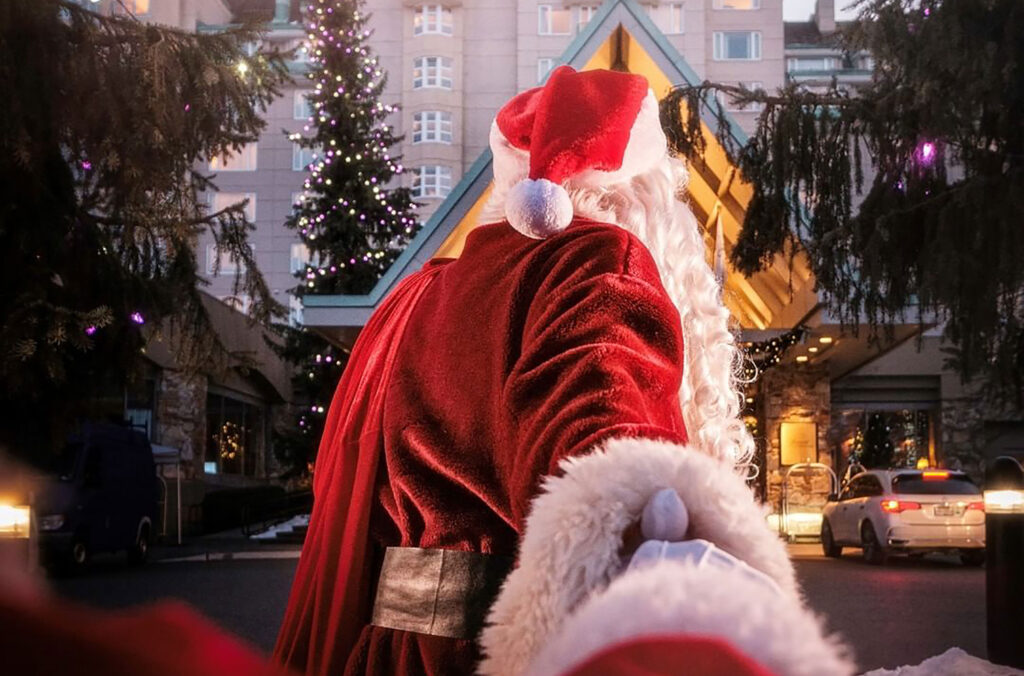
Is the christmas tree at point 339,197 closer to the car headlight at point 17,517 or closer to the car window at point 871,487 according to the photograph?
the car window at point 871,487

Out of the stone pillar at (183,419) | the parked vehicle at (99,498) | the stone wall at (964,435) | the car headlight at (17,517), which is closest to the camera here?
the car headlight at (17,517)

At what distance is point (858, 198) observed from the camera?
1021 cm

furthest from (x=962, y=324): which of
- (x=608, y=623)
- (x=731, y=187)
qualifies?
(x=608, y=623)

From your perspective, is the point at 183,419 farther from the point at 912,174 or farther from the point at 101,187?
the point at 912,174

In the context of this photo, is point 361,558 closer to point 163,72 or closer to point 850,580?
point 163,72

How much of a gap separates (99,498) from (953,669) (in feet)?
40.5

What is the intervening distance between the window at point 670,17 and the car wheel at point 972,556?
3469 centimetres

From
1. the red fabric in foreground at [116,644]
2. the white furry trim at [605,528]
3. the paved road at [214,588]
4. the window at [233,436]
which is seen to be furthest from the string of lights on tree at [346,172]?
the red fabric in foreground at [116,644]

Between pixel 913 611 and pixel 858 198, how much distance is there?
380 cm

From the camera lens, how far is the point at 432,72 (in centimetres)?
4744

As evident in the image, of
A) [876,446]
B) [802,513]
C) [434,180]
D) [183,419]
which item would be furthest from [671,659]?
[434,180]

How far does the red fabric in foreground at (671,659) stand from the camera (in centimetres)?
66

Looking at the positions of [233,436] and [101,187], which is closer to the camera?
[101,187]

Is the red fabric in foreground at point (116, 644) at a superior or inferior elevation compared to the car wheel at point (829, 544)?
superior
